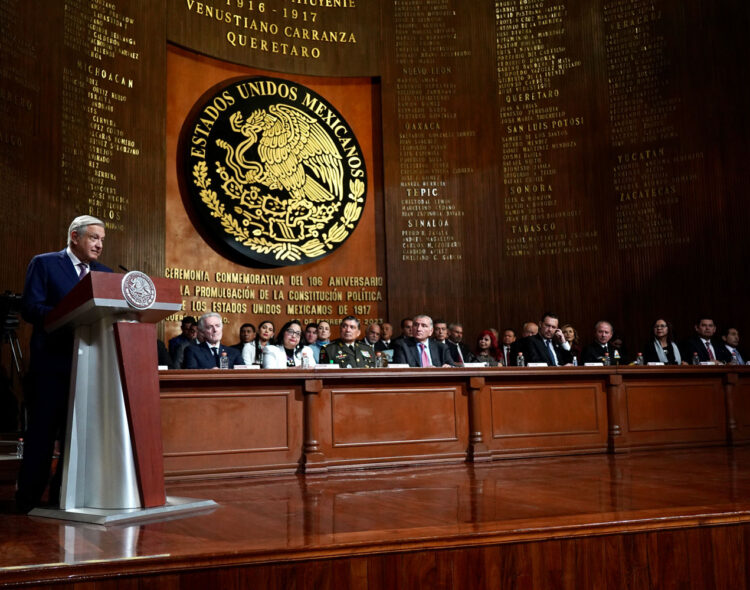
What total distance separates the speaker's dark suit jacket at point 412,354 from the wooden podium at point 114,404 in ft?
10.8

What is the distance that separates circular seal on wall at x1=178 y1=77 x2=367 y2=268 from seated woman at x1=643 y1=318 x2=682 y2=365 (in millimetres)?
3367

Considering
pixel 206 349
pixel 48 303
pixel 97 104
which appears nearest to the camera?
→ pixel 48 303

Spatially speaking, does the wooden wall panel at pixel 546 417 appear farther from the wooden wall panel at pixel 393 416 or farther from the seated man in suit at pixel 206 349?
the seated man in suit at pixel 206 349

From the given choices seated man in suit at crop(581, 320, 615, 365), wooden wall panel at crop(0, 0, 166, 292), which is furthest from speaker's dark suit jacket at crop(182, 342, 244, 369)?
seated man in suit at crop(581, 320, 615, 365)

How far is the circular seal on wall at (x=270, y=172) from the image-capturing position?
25.9ft

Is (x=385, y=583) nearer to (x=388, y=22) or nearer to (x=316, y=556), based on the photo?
(x=316, y=556)

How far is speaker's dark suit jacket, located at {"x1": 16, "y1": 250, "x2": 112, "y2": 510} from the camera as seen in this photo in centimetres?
322

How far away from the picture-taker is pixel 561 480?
411 cm

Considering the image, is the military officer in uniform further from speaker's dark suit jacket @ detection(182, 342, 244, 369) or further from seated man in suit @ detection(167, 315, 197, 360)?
seated man in suit @ detection(167, 315, 197, 360)

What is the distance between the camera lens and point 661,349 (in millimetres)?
7430

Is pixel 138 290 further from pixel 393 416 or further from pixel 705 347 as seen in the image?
pixel 705 347

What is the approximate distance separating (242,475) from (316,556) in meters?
2.58

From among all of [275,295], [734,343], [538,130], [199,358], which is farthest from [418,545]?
[538,130]

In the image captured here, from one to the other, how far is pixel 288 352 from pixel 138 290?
140 inches
